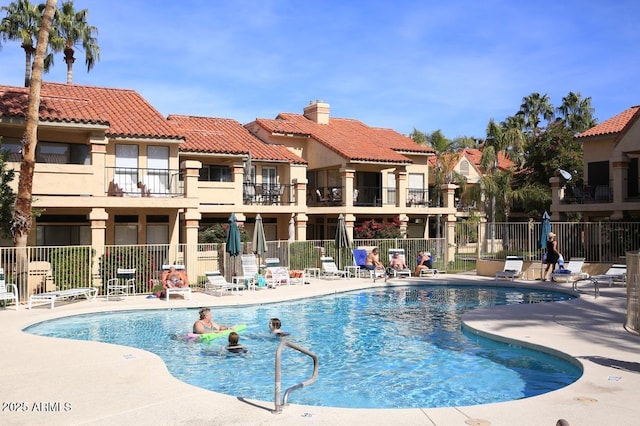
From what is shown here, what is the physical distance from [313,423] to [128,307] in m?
12.0

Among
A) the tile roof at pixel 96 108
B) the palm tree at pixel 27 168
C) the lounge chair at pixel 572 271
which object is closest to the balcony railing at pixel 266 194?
the tile roof at pixel 96 108

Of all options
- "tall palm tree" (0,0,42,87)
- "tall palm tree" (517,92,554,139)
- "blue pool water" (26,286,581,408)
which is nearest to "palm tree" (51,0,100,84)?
"tall palm tree" (0,0,42,87)

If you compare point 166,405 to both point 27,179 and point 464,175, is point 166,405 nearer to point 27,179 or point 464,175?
point 27,179

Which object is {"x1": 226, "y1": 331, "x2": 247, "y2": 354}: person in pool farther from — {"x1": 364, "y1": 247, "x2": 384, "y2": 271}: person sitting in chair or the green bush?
{"x1": 364, "y1": 247, "x2": 384, "y2": 271}: person sitting in chair

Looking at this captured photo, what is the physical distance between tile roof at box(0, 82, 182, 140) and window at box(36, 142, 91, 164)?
5.05 ft

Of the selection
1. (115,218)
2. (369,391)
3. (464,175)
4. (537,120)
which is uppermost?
(537,120)

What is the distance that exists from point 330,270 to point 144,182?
9141 mm

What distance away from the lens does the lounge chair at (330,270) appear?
26281 mm

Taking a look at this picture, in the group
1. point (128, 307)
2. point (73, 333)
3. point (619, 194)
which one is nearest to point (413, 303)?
point (128, 307)

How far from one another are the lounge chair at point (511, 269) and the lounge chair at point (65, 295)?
15.6 metres

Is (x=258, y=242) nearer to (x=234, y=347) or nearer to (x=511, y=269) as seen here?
(x=511, y=269)

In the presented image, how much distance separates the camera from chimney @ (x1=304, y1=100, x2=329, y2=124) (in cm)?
4184

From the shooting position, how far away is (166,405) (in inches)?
312

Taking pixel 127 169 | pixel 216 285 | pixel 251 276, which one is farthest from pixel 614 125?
pixel 127 169
